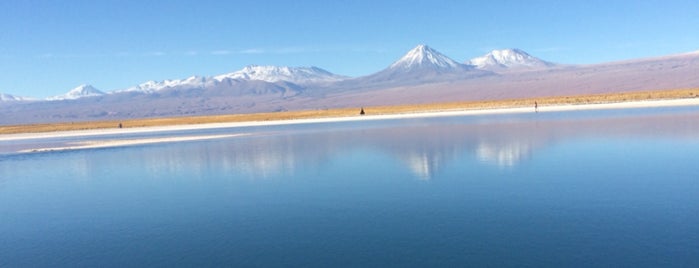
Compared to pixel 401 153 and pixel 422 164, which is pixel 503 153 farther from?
pixel 401 153

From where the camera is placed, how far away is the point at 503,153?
2355 cm

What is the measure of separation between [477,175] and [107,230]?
11645 millimetres

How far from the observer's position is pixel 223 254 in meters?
10.7

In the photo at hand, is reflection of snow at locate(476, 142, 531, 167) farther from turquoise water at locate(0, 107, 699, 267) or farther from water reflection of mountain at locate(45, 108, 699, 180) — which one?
turquoise water at locate(0, 107, 699, 267)

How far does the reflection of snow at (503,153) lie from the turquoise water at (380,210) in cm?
10

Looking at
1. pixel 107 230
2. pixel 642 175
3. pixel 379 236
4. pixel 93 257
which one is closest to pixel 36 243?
pixel 107 230

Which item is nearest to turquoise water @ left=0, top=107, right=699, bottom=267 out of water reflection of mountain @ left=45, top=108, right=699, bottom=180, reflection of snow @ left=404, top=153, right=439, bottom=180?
reflection of snow @ left=404, top=153, right=439, bottom=180

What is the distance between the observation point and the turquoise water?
10219 mm

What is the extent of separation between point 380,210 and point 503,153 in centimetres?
1151

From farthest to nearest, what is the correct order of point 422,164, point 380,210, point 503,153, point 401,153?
point 401,153 < point 503,153 < point 422,164 < point 380,210

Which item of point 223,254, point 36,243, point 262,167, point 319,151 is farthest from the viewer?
point 319,151

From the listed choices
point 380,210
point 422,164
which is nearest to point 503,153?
point 422,164

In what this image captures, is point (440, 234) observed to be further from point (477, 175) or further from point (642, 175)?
point (642, 175)

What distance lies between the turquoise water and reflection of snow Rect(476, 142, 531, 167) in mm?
104
